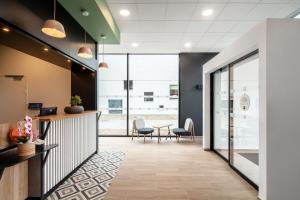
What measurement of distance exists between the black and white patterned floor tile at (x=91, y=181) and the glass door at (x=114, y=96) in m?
3.12

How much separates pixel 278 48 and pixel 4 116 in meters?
5.96

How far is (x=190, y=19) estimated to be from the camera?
425 centimetres

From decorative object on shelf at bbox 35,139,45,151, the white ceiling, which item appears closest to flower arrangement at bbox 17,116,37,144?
decorative object on shelf at bbox 35,139,45,151

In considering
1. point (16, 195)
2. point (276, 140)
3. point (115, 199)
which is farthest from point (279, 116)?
point (16, 195)

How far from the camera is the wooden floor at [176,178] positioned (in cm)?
289

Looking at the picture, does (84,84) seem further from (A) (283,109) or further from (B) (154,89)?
(A) (283,109)

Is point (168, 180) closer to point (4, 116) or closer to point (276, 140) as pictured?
point (276, 140)

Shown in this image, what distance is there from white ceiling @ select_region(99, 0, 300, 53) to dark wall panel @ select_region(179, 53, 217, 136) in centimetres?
103

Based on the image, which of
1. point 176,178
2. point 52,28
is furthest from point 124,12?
point 176,178

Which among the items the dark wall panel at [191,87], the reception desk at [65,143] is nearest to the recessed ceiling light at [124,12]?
the reception desk at [65,143]

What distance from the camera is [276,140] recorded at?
98.1 inches

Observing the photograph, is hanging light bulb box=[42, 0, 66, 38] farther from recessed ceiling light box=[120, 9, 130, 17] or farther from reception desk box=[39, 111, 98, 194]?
recessed ceiling light box=[120, 9, 130, 17]

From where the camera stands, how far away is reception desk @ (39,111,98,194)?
2830 mm

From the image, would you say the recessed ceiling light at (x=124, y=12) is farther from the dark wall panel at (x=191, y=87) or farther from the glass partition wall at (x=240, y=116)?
the dark wall panel at (x=191, y=87)
